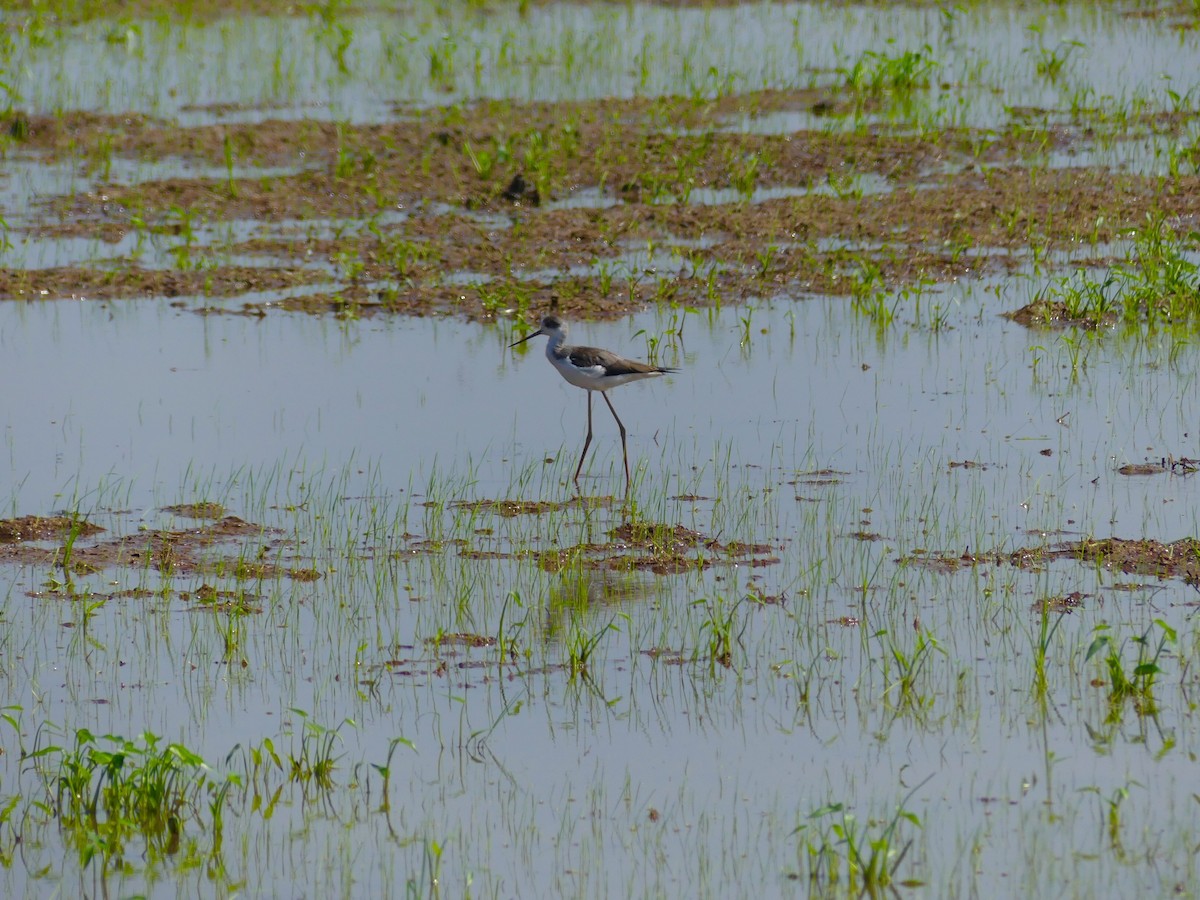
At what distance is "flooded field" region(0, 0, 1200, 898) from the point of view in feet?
20.0

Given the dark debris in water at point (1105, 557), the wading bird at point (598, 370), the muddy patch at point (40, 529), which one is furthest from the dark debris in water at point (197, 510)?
the dark debris in water at point (1105, 557)

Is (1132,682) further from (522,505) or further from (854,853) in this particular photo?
(522,505)

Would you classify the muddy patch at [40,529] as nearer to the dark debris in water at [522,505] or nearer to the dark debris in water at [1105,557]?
the dark debris in water at [522,505]

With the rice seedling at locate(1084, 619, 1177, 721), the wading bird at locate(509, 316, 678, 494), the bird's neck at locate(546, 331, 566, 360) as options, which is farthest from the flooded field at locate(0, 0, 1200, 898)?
the bird's neck at locate(546, 331, 566, 360)

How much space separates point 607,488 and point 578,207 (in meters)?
6.19

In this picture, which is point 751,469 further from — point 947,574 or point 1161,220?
point 1161,220

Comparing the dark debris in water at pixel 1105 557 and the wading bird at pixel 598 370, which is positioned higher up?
the wading bird at pixel 598 370

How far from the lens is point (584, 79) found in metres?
20.7

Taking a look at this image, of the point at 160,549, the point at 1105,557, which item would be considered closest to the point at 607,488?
the point at 160,549

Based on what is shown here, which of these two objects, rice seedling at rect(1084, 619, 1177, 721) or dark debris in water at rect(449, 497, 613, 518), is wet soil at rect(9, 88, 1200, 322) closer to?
dark debris in water at rect(449, 497, 613, 518)

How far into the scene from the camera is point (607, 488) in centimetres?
983

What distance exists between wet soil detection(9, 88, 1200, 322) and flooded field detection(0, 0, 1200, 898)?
0.20 feet

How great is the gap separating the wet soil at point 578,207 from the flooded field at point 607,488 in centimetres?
6

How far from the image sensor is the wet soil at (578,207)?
13.8m
